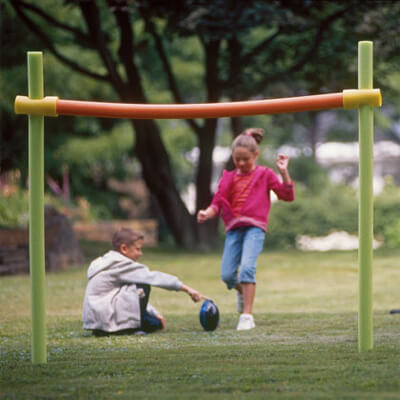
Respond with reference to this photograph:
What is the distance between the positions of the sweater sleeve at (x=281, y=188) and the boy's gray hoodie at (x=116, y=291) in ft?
3.39

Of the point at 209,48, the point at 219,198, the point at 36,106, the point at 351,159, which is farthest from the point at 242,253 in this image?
the point at 351,159

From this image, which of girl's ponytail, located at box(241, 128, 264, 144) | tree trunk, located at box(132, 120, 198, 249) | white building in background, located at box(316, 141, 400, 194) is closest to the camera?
girl's ponytail, located at box(241, 128, 264, 144)

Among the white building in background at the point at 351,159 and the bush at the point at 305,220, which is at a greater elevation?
the white building in background at the point at 351,159

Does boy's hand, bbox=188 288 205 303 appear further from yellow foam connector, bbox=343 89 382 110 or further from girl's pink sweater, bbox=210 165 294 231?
yellow foam connector, bbox=343 89 382 110

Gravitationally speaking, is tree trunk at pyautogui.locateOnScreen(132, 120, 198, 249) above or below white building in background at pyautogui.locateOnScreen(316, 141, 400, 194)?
below

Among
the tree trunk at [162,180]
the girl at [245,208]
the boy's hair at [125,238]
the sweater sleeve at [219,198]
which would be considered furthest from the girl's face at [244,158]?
the tree trunk at [162,180]

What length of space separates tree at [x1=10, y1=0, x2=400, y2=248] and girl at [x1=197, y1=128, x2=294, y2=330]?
20.0 feet

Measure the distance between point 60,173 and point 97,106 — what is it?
17.1 metres

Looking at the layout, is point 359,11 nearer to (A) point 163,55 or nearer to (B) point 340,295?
(A) point 163,55

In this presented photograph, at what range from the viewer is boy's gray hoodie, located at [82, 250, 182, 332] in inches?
209

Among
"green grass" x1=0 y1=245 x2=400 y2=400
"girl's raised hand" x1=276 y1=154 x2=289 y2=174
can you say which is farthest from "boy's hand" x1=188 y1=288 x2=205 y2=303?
"girl's raised hand" x1=276 y1=154 x2=289 y2=174

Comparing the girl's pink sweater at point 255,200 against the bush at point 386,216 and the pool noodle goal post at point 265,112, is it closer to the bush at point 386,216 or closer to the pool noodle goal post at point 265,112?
the pool noodle goal post at point 265,112

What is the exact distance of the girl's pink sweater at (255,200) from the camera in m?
5.71

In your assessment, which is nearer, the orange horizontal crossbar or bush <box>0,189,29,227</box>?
the orange horizontal crossbar
